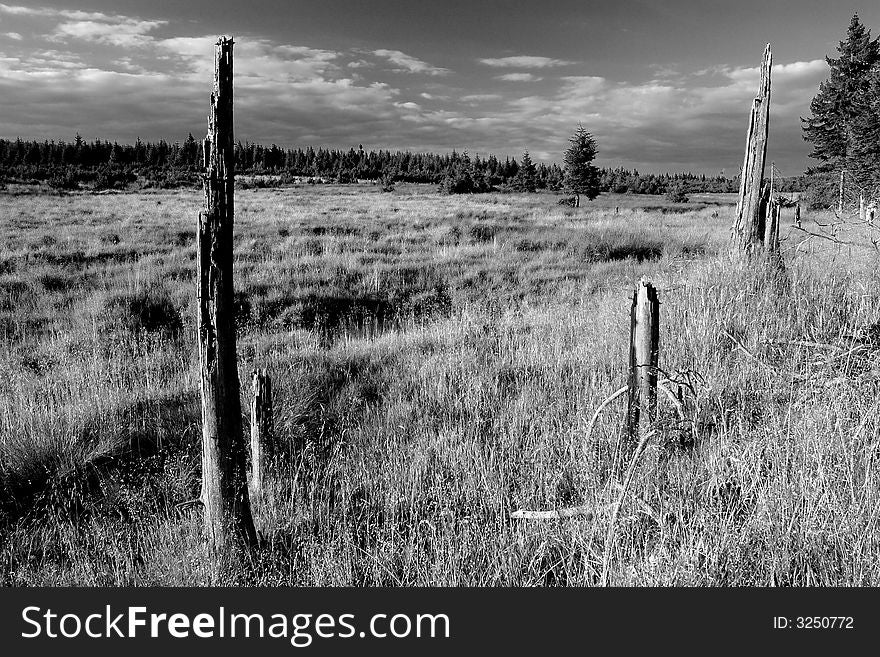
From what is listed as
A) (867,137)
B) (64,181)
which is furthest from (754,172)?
(64,181)

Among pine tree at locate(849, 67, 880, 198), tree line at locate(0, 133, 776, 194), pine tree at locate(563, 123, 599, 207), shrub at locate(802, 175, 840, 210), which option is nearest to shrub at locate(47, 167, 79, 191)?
tree line at locate(0, 133, 776, 194)

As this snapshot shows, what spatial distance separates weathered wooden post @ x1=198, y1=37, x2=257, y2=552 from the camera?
2936mm

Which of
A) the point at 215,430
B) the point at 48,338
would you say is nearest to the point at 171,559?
the point at 215,430

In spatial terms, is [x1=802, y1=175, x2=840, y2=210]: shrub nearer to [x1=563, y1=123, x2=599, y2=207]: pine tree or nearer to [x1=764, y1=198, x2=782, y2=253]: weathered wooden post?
[x1=563, y1=123, x2=599, y2=207]: pine tree

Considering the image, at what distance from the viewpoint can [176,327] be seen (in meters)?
9.87

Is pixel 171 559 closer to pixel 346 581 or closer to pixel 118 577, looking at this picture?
pixel 118 577

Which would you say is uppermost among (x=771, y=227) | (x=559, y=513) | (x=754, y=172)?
(x=754, y=172)

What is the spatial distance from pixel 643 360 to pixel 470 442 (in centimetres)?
147

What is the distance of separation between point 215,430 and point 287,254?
13104 millimetres

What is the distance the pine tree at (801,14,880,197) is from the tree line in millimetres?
6981

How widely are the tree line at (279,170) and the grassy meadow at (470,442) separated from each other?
3070mm

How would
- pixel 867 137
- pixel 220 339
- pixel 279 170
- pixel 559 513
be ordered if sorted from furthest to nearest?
pixel 279 170
pixel 867 137
pixel 559 513
pixel 220 339

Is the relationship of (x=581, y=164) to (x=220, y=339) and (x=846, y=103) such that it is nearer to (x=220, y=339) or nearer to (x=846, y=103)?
(x=846, y=103)

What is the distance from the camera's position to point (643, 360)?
15.2ft
